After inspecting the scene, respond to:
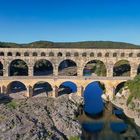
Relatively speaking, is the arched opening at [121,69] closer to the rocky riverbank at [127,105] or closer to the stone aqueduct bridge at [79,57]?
the stone aqueduct bridge at [79,57]

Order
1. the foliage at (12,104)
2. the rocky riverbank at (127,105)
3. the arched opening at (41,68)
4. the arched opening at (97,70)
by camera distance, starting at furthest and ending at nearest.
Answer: the arched opening at (41,68) < the arched opening at (97,70) < the foliage at (12,104) < the rocky riverbank at (127,105)

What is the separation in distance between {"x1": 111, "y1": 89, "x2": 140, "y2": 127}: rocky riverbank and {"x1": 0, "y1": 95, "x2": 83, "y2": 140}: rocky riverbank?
305 inches

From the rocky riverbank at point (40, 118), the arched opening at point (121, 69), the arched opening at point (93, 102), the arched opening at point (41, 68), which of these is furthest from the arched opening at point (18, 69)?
the arched opening at point (121, 69)

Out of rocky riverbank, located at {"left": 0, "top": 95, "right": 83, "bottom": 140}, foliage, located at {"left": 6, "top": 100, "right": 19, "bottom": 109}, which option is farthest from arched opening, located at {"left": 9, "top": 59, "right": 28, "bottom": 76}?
foliage, located at {"left": 6, "top": 100, "right": 19, "bottom": 109}

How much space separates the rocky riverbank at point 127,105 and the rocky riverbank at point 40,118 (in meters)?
7.75

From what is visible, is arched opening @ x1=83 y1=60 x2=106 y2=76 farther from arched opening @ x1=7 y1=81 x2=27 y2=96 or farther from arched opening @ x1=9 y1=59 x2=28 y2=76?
arched opening @ x1=7 y1=81 x2=27 y2=96

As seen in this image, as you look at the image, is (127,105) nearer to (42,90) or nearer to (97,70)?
(42,90)

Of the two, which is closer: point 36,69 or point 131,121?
point 131,121

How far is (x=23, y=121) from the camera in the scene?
49.1 metres

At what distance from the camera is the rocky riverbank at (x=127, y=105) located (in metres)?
57.0

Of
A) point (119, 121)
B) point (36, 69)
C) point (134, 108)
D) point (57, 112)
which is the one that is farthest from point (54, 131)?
point (36, 69)

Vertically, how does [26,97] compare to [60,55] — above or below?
below

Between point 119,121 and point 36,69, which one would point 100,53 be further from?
point 36,69

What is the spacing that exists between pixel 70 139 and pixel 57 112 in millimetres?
12330
